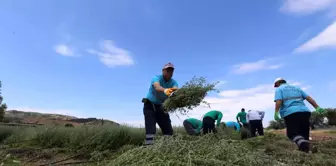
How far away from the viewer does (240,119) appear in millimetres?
12680

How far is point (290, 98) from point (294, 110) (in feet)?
0.81

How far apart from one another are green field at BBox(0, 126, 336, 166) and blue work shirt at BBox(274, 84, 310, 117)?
643 mm

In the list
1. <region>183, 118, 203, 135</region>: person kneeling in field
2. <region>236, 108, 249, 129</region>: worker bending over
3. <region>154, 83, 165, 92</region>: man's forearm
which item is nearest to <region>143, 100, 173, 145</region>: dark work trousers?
<region>154, 83, 165, 92</region>: man's forearm

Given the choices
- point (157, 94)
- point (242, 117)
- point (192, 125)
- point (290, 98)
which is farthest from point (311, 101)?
point (242, 117)

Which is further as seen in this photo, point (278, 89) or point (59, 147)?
point (59, 147)

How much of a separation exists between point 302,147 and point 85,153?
3.60 meters

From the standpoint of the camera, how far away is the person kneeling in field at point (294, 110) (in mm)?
4953

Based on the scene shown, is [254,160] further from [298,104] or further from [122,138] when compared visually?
[122,138]

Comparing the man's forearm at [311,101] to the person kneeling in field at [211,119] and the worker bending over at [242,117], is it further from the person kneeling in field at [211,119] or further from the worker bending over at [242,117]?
the worker bending over at [242,117]

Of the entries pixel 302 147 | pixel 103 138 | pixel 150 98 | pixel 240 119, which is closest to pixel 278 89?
pixel 302 147

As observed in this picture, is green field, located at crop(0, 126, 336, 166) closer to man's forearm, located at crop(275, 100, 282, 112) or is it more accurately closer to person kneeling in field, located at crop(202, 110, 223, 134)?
man's forearm, located at crop(275, 100, 282, 112)

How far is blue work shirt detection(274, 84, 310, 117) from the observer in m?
5.06

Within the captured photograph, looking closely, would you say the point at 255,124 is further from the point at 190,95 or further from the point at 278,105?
the point at 190,95

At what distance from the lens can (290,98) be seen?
17.0 ft
